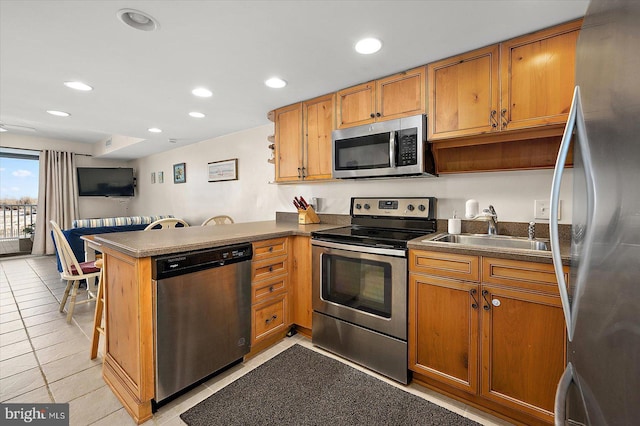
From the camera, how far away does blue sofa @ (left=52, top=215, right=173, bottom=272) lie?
3.70m

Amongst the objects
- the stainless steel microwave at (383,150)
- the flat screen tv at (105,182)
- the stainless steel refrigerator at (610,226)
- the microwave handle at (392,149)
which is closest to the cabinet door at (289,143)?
the stainless steel microwave at (383,150)

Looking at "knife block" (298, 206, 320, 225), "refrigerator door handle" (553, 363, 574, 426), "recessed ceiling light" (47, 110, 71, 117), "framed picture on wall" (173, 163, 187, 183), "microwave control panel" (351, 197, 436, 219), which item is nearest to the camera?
"refrigerator door handle" (553, 363, 574, 426)

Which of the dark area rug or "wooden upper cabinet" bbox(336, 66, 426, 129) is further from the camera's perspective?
"wooden upper cabinet" bbox(336, 66, 426, 129)

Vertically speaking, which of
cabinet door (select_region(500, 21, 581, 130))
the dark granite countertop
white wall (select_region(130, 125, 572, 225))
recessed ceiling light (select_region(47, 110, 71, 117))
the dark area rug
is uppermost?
recessed ceiling light (select_region(47, 110, 71, 117))

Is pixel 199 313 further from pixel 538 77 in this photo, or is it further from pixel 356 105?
Answer: pixel 538 77

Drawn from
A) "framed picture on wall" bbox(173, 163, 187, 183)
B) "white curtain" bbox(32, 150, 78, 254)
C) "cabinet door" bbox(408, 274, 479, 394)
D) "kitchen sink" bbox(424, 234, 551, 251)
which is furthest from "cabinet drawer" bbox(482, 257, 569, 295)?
"white curtain" bbox(32, 150, 78, 254)

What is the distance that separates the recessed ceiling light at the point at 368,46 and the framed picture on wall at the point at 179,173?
4158mm

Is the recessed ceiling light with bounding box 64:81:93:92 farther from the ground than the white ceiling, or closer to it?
farther from the ground

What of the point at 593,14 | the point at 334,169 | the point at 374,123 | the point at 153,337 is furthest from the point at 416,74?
the point at 153,337

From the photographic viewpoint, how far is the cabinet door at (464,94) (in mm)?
1796

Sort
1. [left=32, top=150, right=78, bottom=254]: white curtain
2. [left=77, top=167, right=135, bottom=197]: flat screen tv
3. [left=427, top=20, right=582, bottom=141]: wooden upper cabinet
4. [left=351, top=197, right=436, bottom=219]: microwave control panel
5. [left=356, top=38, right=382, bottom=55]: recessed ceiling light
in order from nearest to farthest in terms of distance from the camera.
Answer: [left=427, top=20, right=582, bottom=141]: wooden upper cabinet < [left=356, top=38, right=382, bottom=55]: recessed ceiling light < [left=351, top=197, right=436, bottom=219]: microwave control panel < [left=32, top=150, right=78, bottom=254]: white curtain < [left=77, top=167, right=135, bottom=197]: flat screen tv

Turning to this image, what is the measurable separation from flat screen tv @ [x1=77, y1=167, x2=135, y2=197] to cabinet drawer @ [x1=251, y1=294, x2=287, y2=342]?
5.81 metres

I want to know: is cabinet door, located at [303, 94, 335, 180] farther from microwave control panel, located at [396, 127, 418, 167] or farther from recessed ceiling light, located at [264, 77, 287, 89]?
microwave control panel, located at [396, 127, 418, 167]

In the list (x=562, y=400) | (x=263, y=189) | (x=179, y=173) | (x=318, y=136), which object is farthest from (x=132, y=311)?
(x=179, y=173)
